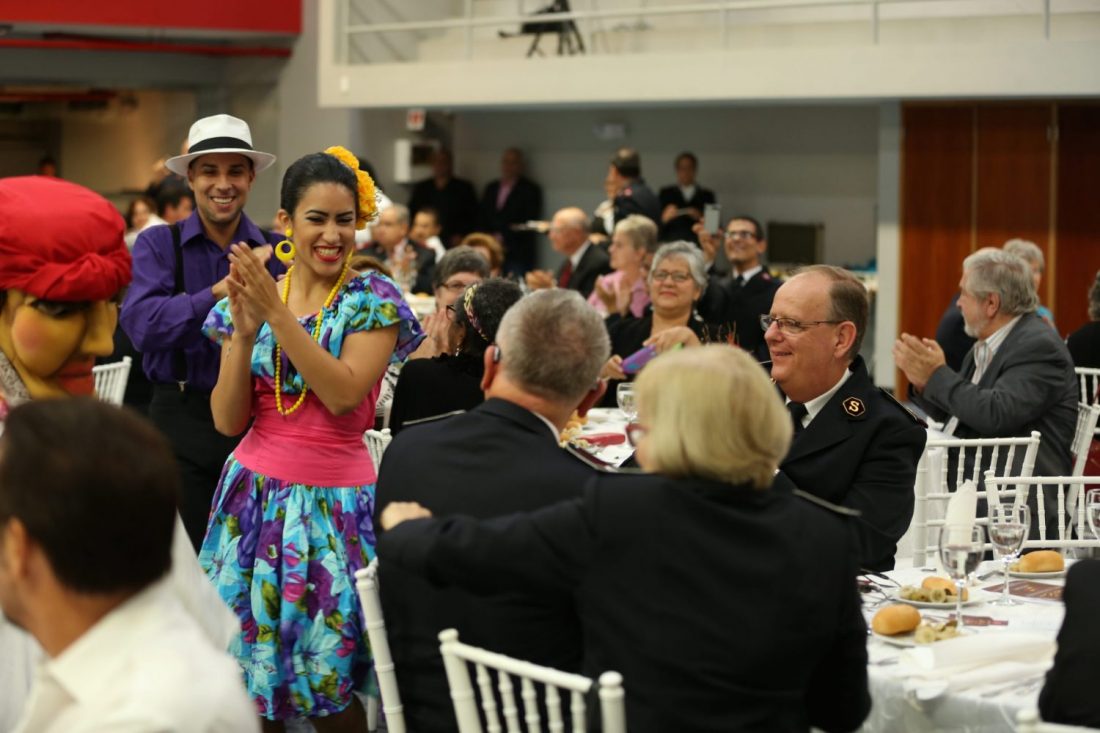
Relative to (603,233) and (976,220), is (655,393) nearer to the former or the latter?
(603,233)

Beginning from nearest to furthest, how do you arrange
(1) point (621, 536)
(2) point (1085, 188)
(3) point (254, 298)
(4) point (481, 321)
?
1. (1) point (621, 536)
2. (3) point (254, 298)
3. (4) point (481, 321)
4. (2) point (1085, 188)

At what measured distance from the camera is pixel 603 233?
10.6 metres

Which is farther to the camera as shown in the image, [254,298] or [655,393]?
[254,298]

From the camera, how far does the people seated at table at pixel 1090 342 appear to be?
6438 mm

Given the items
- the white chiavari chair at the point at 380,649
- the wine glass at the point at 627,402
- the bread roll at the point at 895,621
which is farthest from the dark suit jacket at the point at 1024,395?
the white chiavari chair at the point at 380,649

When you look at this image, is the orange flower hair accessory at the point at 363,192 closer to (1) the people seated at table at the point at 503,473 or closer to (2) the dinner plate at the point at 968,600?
(1) the people seated at table at the point at 503,473

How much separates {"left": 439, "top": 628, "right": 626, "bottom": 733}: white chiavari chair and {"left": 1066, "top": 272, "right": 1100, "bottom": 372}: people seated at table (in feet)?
15.7

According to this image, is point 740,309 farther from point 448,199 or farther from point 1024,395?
point 448,199

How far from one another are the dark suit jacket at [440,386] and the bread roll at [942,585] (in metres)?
1.44

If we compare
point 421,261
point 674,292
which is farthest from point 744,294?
point 421,261

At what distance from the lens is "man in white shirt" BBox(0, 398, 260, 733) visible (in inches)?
61.8

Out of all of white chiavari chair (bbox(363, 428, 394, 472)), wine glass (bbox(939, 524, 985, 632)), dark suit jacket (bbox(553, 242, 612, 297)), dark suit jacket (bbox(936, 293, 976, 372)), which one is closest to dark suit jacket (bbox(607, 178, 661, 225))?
dark suit jacket (bbox(553, 242, 612, 297))

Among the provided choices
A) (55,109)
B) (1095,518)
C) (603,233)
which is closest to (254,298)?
(1095,518)

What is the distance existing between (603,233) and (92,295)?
27.7 ft
